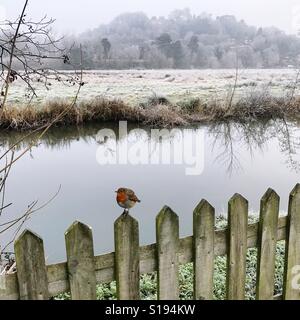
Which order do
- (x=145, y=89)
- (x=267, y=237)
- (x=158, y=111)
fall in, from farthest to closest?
1. (x=145, y=89)
2. (x=158, y=111)
3. (x=267, y=237)

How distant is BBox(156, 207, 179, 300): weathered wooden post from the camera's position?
150 cm

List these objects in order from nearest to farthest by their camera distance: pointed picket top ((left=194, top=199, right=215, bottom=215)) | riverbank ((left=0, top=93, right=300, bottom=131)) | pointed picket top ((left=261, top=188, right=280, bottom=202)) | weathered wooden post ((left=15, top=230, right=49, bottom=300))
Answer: weathered wooden post ((left=15, top=230, right=49, bottom=300)), pointed picket top ((left=194, top=199, right=215, bottom=215)), pointed picket top ((left=261, top=188, right=280, bottom=202)), riverbank ((left=0, top=93, right=300, bottom=131))

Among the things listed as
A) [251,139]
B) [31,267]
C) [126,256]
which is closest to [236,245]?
[126,256]

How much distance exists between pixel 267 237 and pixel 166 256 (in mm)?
506

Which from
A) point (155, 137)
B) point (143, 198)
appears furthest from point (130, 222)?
point (155, 137)

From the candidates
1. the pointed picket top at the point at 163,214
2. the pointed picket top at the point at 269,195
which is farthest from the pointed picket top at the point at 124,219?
the pointed picket top at the point at 269,195

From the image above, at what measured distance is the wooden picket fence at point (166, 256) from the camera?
1.37 m

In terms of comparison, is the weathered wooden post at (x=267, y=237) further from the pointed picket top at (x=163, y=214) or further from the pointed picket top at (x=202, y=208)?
the pointed picket top at (x=163, y=214)

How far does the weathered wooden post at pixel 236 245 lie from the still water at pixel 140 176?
87.1 inches

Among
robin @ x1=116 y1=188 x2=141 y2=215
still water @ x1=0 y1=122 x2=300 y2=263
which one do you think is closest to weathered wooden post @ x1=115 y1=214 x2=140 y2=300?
robin @ x1=116 y1=188 x2=141 y2=215

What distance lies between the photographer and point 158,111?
11.4 metres

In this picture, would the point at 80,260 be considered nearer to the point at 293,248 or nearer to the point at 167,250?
the point at 167,250

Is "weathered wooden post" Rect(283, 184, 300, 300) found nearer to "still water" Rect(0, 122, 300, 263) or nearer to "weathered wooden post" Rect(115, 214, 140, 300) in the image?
"weathered wooden post" Rect(115, 214, 140, 300)

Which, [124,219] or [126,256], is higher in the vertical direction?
[124,219]
